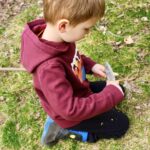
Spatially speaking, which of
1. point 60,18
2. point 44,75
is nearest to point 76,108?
point 44,75

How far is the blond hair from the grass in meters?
1.25

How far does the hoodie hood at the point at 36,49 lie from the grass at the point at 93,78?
3.23 ft

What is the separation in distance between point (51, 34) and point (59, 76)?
27cm

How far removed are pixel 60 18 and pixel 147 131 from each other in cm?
136

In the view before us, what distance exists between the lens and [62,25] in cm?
222

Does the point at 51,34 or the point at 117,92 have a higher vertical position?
the point at 51,34

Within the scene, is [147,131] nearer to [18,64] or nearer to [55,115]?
[55,115]

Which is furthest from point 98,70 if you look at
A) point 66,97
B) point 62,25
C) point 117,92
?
point 62,25

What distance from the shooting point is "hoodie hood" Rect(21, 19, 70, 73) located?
2301 mm

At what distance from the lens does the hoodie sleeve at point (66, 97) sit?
2.27m

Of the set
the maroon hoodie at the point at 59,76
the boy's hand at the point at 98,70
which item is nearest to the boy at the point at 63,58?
the maroon hoodie at the point at 59,76

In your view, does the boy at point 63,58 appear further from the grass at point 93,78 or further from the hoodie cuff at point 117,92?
the grass at point 93,78

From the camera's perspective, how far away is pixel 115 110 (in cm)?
309

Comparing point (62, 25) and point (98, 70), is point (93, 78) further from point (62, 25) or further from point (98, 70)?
point (62, 25)
